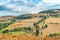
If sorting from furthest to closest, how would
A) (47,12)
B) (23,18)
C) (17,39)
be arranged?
(47,12)
(23,18)
(17,39)

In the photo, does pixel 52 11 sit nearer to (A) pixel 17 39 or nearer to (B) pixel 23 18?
(B) pixel 23 18

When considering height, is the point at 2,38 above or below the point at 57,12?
above

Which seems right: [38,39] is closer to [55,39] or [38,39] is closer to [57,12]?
[55,39]

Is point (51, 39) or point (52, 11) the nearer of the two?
point (51, 39)

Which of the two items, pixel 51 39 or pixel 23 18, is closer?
pixel 51 39

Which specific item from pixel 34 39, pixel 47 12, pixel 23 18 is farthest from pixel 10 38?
pixel 47 12

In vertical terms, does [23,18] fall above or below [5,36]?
below

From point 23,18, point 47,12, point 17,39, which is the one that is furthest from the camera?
point 47,12

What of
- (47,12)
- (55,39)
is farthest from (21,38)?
(47,12)
